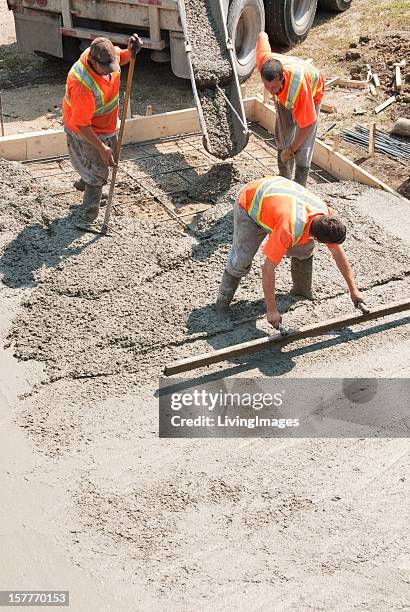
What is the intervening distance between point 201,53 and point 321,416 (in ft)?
15.1

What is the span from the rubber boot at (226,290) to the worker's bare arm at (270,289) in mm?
591

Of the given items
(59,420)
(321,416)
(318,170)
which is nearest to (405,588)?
(321,416)

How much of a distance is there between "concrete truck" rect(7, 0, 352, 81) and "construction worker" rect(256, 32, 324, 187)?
88.0 inches

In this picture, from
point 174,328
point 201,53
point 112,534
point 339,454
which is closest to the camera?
point 112,534

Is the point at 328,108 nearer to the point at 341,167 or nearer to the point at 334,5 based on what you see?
the point at 341,167

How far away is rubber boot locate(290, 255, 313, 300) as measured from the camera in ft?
20.0

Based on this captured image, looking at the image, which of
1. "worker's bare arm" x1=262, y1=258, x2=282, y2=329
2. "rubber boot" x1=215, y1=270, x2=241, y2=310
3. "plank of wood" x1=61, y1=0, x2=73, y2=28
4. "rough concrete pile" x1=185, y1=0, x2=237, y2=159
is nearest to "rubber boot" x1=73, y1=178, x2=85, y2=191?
"rough concrete pile" x1=185, y1=0, x2=237, y2=159

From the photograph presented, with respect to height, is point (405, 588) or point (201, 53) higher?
point (201, 53)

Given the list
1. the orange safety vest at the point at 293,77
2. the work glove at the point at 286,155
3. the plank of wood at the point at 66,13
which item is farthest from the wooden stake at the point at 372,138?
the plank of wood at the point at 66,13

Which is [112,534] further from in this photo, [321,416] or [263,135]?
[263,135]

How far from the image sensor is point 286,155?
23.6 feet

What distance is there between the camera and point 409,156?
8.49 m

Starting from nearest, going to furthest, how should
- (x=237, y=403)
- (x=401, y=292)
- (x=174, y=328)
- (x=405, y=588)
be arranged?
(x=405, y=588) → (x=237, y=403) → (x=174, y=328) → (x=401, y=292)

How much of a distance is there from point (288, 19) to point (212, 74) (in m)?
3.04
